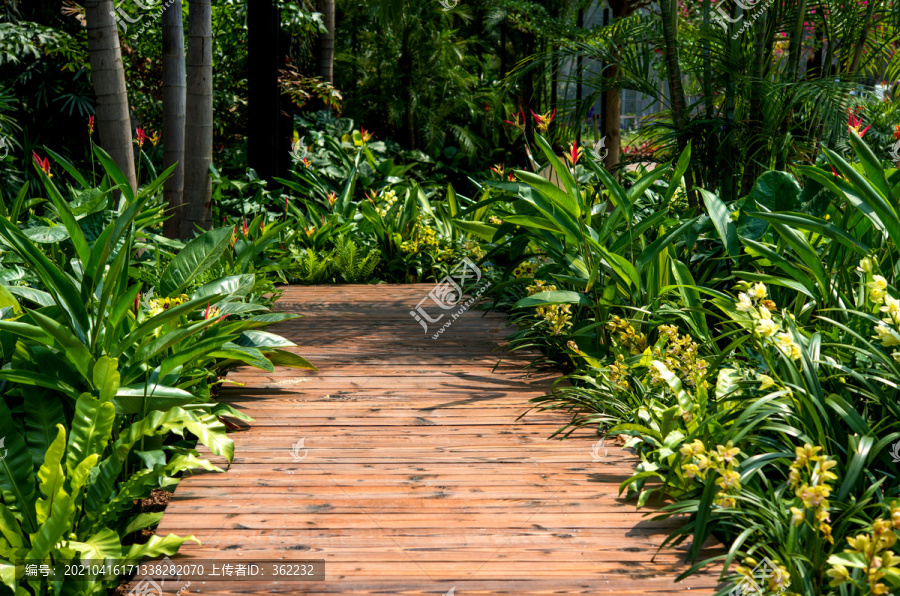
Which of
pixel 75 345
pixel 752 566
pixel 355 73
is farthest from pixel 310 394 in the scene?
pixel 355 73

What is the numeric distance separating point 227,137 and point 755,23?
18.7 feet

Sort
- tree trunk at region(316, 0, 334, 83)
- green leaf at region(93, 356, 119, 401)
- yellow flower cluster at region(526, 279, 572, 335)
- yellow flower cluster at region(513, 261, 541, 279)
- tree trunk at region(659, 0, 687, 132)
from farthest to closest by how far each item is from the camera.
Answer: tree trunk at region(316, 0, 334, 83), yellow flower cluster at region(513, 261, 541, 279), tree trunk at region(659, 0, 687, 132), yellow flower cluster at region(526, 279, 572, 335), green leaf at region(93, 356, 119, 401)

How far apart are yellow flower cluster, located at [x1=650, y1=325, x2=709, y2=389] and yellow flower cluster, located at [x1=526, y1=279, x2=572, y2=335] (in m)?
0.66

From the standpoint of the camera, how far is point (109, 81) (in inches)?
147

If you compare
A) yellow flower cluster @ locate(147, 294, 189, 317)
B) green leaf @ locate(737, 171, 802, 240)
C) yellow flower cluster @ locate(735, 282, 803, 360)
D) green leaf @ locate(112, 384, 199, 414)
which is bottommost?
green leaf @ locate(112, 384, 199, 414)

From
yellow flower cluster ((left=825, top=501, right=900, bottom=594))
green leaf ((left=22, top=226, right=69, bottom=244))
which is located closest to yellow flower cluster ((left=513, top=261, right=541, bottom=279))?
green leaf ((left=22, top=226, right=69, bottom=244))

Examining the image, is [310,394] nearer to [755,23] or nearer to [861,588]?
[861,588]

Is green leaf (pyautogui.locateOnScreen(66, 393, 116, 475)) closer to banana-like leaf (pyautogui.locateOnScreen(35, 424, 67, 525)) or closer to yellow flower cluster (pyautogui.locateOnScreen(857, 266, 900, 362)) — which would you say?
banana-like leaf (pyautogui.locateOnScreen(35, 424, 67, 525))

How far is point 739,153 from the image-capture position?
4203 mm

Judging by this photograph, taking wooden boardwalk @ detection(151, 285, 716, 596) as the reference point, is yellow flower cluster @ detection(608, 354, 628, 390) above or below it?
above

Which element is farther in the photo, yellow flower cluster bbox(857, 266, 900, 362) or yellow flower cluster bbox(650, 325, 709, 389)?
yellow flower cluster bbox(650, 325, 709, 389)

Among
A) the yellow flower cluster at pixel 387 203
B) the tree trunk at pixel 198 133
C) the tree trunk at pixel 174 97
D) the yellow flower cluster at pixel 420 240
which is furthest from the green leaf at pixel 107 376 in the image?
the yellow flower cluster at pixel 387 203

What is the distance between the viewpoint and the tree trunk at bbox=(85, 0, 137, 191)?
12.0 ft

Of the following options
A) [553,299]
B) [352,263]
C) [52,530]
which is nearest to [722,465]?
[553,299]
